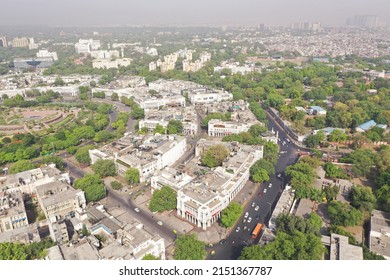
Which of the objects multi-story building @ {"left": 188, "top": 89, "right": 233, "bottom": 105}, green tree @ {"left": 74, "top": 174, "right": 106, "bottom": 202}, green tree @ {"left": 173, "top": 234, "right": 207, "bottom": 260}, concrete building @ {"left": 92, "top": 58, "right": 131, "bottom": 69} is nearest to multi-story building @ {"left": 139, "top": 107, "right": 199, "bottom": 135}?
multi-story building @ {"left": 188, "top": 89, "right": 233, "bottom": 105}

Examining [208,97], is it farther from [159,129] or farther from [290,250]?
[290,250]

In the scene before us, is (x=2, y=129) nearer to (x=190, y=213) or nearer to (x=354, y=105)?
(x=190, y=213)

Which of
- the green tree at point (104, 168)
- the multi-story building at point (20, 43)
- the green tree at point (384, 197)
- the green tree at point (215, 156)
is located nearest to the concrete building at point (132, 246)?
the green tree at point (104, 168)

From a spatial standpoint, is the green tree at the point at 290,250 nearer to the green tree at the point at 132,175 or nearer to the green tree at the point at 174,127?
the green tree at the point at 132,175

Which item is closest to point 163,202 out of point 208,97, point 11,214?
point 11,214

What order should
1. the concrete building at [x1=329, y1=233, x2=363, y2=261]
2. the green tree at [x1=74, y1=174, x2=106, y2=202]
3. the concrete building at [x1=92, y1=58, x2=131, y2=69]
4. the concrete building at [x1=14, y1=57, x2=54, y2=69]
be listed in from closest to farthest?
the concrete building at [x1=329, y1=233, x2=363, y2=261] < the green tree at [x1=74, y1=174, x2=106, y2=202] < the concrete building at [x1=92, y1=58, x2=131, y2=69] < the concrete building at [x1=14, y1=57, x2=54, y2=69]

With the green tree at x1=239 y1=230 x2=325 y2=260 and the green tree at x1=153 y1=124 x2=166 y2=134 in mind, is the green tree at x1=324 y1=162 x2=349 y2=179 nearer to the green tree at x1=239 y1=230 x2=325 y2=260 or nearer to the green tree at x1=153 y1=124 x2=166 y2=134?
the green tree at x1=239 y1=230 x2=325 y2=260

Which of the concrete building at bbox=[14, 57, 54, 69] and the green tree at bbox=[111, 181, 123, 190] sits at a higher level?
the concrete building at bbox=[14, 57, 54, 69]

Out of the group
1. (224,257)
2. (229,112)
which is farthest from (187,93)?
(224,257)
